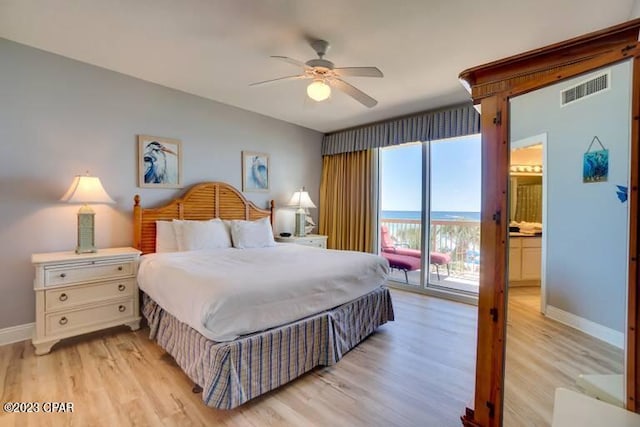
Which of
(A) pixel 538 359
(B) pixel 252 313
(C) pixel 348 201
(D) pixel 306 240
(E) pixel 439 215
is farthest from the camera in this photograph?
(C) pixel 348 201

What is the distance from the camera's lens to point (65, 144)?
2875 millimetres

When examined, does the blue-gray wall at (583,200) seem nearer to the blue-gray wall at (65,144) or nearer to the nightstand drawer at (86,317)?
the blue-gray wall at (65,144)

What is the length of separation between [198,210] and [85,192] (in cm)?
124

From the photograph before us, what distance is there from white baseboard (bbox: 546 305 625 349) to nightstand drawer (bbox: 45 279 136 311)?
3302mm

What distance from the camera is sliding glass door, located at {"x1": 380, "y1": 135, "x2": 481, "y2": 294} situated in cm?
399

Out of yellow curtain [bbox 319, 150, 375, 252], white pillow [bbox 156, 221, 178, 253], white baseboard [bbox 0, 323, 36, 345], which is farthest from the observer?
yellow curtain [bbox 319, 150, 375, 252]

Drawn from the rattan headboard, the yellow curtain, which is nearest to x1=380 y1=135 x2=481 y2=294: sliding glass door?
the yellow curtain

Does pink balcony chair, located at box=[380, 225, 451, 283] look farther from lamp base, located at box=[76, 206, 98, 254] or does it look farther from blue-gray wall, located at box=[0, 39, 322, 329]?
lamp base, located at box=[76, 206, 98, 254]

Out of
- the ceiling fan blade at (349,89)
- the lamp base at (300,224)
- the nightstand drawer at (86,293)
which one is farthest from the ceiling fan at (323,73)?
the lamp base at (300,224)

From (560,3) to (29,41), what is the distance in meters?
4.21

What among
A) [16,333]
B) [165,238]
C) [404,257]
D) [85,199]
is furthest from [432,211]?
[16,333]

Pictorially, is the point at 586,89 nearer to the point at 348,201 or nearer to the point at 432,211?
the point at 432,211

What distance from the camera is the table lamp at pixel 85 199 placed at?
8.82 feet

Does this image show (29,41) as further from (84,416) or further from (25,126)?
(84,416)
